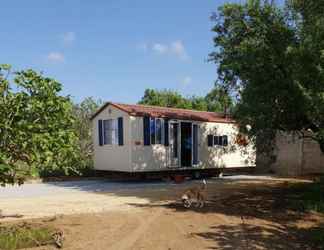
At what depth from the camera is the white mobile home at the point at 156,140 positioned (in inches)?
643

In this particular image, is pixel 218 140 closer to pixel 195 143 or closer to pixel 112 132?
pixel 195 143

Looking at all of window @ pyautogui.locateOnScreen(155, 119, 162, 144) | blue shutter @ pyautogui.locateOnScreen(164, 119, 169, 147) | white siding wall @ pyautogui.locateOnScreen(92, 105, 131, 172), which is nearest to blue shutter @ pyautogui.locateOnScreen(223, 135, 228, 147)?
blue shutter @ pyautogui.locateOnScreen(164, 119, 169, 147)

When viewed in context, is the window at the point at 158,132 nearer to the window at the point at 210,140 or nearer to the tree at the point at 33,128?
the window at the point at 210,140

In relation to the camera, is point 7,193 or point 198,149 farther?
point 198,149

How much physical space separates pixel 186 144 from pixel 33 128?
39.3 ft

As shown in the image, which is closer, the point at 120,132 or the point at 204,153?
the point at 120,132

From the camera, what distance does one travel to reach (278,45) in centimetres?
1144

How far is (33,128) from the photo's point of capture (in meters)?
6.50

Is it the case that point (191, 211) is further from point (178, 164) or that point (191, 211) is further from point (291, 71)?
point (178, 164)

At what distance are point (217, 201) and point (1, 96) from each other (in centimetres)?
645

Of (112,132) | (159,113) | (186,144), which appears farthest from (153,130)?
(186,144)

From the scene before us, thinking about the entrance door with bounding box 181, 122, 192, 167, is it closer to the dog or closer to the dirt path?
the dirt path

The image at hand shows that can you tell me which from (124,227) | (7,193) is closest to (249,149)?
(7,193)

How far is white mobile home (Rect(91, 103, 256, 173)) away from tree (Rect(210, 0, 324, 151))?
182 inches
